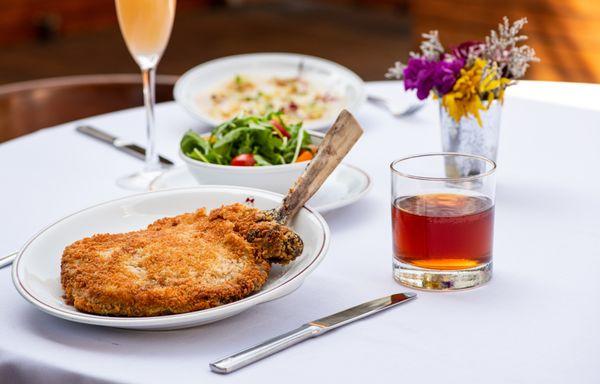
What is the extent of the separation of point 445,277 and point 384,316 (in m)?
0.10

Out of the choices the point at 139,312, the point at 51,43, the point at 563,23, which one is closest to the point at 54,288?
the point at 139,312

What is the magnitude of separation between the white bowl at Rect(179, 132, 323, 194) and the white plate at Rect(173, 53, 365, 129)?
0.49 meters

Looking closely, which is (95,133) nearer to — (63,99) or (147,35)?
(147,35)

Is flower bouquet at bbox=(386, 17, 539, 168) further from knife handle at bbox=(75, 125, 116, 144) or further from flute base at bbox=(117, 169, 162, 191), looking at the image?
knife handle at bbox=(75, 125, 116, 144)

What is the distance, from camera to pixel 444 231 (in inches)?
43.5

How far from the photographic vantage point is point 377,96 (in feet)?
6.89

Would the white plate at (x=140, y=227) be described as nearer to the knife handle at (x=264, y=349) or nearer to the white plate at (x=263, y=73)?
the knife handle at (x=264, y=349)

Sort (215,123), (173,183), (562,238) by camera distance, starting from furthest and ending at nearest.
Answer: (215,123), (173,183), (562,238)

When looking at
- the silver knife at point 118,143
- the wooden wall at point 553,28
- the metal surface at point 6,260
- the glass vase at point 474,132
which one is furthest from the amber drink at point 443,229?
the wooden wall at point 553,28

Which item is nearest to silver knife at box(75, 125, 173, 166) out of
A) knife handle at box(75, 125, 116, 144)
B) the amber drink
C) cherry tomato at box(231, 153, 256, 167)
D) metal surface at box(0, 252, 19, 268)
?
knife handle at box(75, 125, 116, 144)

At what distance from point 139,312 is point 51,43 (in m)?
7.20

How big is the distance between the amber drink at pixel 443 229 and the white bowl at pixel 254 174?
288 mm

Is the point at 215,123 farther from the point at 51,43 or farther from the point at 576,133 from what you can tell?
the point at 51,43

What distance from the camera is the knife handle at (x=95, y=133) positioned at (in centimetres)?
188
